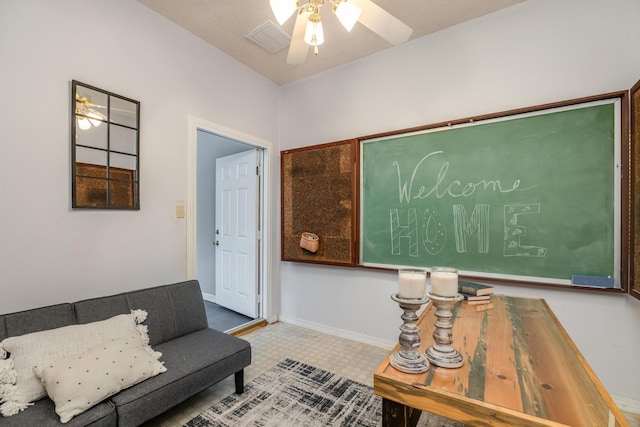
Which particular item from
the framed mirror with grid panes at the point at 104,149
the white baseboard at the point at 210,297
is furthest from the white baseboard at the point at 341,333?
the framed mirror with grid panes at the point at 104,149

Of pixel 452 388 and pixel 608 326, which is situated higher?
pixel 452 388

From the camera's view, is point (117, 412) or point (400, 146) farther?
point (400, 146)

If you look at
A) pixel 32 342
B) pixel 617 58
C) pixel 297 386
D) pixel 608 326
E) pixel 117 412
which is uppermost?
pixel 617 58

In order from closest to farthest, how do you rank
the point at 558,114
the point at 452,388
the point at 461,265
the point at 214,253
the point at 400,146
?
the point at 452,388
the point at 558,114
the point at 461,265
the point at 400,146
the point at 214,253

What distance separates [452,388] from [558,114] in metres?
2.15

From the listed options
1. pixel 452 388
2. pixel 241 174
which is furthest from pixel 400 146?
pixel 452 388

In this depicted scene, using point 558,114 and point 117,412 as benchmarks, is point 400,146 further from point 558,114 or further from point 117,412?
point 117,412

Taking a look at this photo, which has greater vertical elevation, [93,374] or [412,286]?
[412,286]

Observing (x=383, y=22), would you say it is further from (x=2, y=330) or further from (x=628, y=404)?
(x=628, y=404)

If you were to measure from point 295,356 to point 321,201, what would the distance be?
1.52 metres

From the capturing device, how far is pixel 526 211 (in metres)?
2.18

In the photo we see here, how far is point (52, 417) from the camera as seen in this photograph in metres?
1.23

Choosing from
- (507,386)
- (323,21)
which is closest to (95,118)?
(323,21)

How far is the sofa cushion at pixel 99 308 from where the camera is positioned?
168 cm
